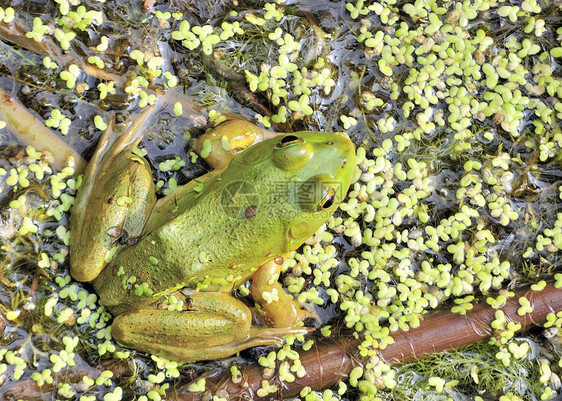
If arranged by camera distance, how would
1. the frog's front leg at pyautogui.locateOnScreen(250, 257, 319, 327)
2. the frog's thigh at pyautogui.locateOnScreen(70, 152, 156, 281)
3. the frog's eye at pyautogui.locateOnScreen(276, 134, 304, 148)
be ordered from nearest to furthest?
the frog's eye at pyautogui.locateOnScreen(276, 134, 304, 148) < the frog's thigh at pyautogui.locateOnScreen(70, 152, 156, 281) < the frog's front leg at pyautogui.locateOnScreen(250, 257, 319, 327)

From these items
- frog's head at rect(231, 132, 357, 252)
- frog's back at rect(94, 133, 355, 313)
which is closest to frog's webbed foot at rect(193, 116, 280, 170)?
frog's back at rect(94, 133, 355, 313)

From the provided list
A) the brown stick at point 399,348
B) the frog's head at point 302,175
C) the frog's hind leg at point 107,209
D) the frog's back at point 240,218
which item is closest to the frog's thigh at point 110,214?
the frog's hind leg at point 107,209

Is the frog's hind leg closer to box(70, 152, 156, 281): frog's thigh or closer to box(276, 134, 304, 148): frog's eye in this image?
box(70, 152, 156, 281): frog's thigh

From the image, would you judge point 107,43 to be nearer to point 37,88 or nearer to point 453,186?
point 37,88

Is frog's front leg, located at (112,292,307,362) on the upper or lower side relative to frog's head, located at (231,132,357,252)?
lower

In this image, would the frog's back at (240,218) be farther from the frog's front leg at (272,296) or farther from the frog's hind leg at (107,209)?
the frog's front leg at (272,296)

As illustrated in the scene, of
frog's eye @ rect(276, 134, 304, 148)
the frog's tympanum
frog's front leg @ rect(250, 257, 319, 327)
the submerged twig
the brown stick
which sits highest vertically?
frog's eye @ rect(276, 134, 304, 148)

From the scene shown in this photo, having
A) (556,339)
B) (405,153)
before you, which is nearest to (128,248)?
(405,153)
